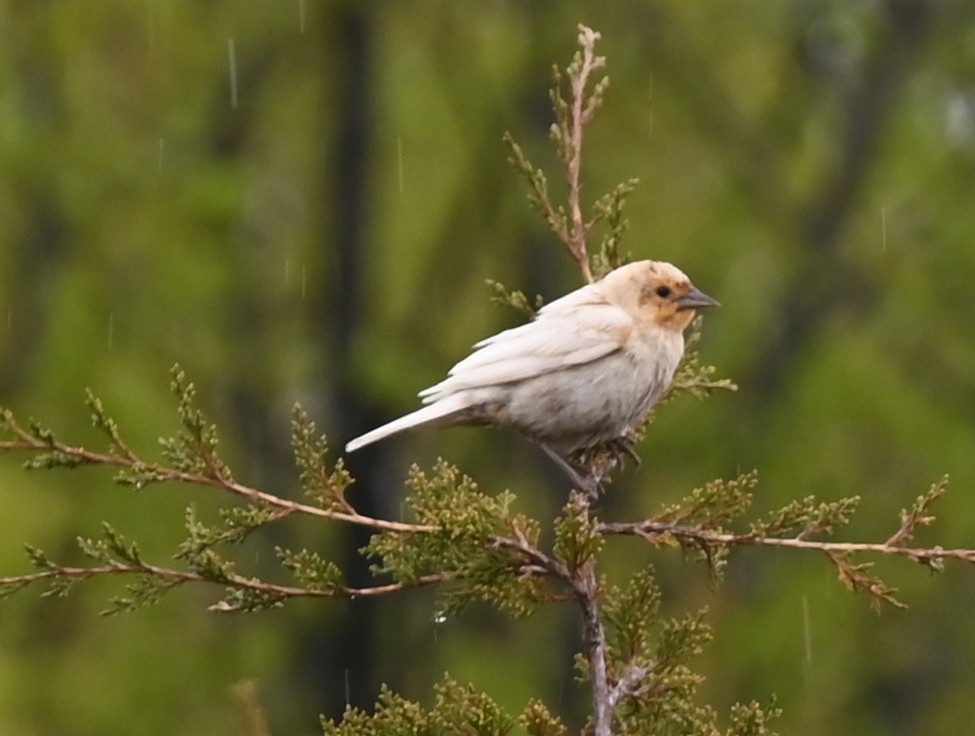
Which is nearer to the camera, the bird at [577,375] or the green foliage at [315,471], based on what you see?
the green foliage at [315,471]

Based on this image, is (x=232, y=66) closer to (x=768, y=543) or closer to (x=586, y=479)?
(x=586, y=479)

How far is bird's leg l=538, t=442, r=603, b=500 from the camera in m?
5.29

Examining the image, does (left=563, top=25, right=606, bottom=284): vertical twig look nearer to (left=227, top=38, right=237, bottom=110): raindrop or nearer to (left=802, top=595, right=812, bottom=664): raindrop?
(left=802, top=595, right=812, bottom=664): raindrop

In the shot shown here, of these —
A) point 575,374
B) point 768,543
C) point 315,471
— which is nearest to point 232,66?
point 575,374

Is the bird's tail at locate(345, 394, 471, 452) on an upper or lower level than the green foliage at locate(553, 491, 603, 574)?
upper

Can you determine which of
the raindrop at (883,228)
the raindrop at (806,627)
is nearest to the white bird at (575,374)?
the raindrop at (806,627)

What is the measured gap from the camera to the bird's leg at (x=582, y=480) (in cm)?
529

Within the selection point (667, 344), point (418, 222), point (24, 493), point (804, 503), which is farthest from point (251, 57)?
point (804, 503)

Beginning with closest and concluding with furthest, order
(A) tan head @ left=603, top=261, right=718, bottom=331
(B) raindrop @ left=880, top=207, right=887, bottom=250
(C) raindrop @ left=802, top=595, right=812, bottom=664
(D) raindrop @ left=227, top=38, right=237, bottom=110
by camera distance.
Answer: (A) tan head @ left=603, top=261, right=718, bottom=331 < (C) raindrop @ left=802, top=595, right=812, bottom=664 < (B) raindrop @ left=880, top=207, right=887, bottom=250 < (D) raindrop @ left=227, top=38, right=237, bottom=110

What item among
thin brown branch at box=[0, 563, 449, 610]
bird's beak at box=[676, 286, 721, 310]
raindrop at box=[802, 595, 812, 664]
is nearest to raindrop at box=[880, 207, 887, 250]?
raindrop at box=[802, 595, 812, 664]

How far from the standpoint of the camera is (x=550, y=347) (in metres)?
5.59

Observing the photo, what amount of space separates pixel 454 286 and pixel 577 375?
11.4m

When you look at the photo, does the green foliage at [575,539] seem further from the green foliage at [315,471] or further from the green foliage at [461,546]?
the green foliage at [315,471]

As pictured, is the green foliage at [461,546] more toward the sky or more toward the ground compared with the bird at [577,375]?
more toward the ground
